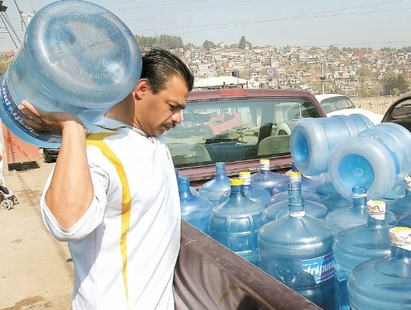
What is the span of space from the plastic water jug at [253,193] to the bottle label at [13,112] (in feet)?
3.86

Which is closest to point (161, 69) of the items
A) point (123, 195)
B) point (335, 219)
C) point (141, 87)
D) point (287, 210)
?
point (141, 87)

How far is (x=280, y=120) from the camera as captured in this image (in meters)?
4.25

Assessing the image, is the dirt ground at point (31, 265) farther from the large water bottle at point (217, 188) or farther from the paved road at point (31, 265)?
the large water bottle at point (217, 188)

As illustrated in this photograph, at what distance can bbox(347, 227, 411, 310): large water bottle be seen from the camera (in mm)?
1343

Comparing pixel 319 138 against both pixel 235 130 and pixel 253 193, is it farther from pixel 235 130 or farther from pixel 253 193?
pixel 235 130

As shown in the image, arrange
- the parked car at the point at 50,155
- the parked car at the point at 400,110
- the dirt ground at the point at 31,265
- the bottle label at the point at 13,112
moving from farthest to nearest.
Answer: the parked car at the point at 50,155 → the dirt ground at the point at 31,265 → the parked car at the point at 400,110 → the bottle label at the point at 13,112

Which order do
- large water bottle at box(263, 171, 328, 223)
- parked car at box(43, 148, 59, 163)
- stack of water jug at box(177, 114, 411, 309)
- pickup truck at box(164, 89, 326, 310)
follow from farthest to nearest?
parked car at box(43, 148, 59, 163) → pickup truck at box(164, 89, 326, 310) → large water bottle at box(263, 171, 328, 223) → stack of water jug at box(177, 114, 411, 309)

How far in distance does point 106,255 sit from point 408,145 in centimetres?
155

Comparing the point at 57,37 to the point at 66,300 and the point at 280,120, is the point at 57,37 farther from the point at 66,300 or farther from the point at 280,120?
the point at 66,300

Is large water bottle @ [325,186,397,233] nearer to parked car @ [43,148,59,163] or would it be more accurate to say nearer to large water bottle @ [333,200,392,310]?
large water bottle @ [333,200,392,310]

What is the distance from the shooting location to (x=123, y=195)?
1536 millimetres

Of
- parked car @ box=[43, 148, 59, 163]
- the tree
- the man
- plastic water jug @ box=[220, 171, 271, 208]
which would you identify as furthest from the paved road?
the tree

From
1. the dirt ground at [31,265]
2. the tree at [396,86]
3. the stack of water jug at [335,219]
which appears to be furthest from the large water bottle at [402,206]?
the tree at [396,86]

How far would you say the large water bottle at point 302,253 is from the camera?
179 cm
